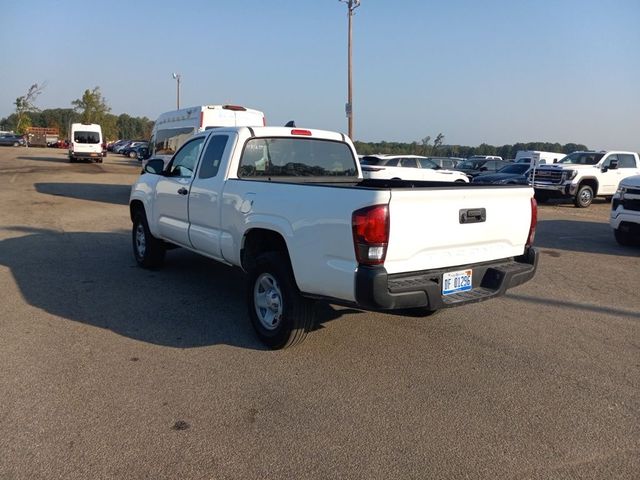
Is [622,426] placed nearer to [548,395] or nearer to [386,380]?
[548,395]

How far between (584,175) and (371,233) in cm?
1677

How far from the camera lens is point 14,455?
3.05 meters

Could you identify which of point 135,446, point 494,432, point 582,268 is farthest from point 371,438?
point 582,268

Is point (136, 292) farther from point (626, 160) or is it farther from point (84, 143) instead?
point (84, 143)

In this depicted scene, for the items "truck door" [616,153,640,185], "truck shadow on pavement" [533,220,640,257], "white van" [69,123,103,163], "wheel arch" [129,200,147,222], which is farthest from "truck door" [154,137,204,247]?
"white van" [69,123,103,163]

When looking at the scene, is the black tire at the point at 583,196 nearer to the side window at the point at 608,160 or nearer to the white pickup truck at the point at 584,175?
the white pickup truck at the point at 584,175

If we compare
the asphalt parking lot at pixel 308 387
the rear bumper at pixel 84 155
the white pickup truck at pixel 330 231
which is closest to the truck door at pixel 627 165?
the asphalt parking lot at pixel 308 387

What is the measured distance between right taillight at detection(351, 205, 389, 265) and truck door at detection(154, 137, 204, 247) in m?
2.91

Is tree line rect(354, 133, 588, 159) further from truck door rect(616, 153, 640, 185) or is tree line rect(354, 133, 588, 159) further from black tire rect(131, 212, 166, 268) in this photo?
black tire rect(131, 212, 166, 268)

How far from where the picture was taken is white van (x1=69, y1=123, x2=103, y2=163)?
34.9 m

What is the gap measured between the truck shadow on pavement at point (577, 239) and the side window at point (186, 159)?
654 centimetres

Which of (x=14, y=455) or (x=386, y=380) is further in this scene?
(x=386, y=380)

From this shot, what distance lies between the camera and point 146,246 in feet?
24.4

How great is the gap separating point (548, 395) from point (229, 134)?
380 centimetres
